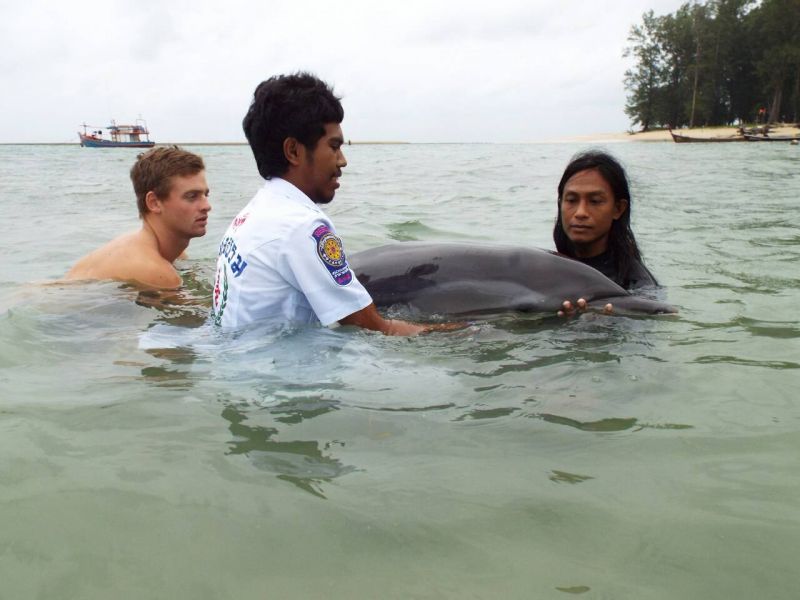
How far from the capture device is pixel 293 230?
3092mm

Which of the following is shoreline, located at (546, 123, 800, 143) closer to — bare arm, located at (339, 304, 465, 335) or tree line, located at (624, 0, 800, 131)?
tree line, located at (624, 0, 800, 131)

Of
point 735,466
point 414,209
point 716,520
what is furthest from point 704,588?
point 414,209

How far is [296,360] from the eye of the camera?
10.1 ft

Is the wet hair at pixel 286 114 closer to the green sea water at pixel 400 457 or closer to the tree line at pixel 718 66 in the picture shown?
the green sea water at pixel 400 457

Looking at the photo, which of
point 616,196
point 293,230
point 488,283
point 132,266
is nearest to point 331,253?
point 293,230

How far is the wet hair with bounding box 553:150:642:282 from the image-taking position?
4.46m

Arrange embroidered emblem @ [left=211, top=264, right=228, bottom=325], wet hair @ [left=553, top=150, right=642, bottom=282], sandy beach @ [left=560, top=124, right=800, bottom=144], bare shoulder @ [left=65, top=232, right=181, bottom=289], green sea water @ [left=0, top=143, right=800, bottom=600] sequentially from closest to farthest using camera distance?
green sea water @ [left=0, top=143, right=800, bottom=600], embroidered emblem @ [left=211, top=264, right=228, bottom=325], wet hair @ [left=553, top=150, right=642, bottom=282], bare shoulder @ [left=65, top=232, right=181, bottom=289], sandy beach @ [left=560, top=124, right=800, bottom=144]

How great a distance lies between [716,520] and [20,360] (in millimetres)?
3012

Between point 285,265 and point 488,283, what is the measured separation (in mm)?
1204

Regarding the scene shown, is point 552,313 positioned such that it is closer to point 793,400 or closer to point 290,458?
point 793,400

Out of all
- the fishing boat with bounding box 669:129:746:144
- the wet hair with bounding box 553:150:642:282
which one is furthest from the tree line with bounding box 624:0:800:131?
the wet hair with bounding box 553:150:642:282

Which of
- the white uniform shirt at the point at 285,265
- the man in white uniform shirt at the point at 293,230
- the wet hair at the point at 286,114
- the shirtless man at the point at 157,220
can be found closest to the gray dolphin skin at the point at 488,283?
the man in white uniform shirt at the point at 293,230

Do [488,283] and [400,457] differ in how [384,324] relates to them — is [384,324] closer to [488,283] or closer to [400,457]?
[488,283]

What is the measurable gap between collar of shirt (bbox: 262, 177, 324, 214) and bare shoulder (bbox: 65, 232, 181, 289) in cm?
211
